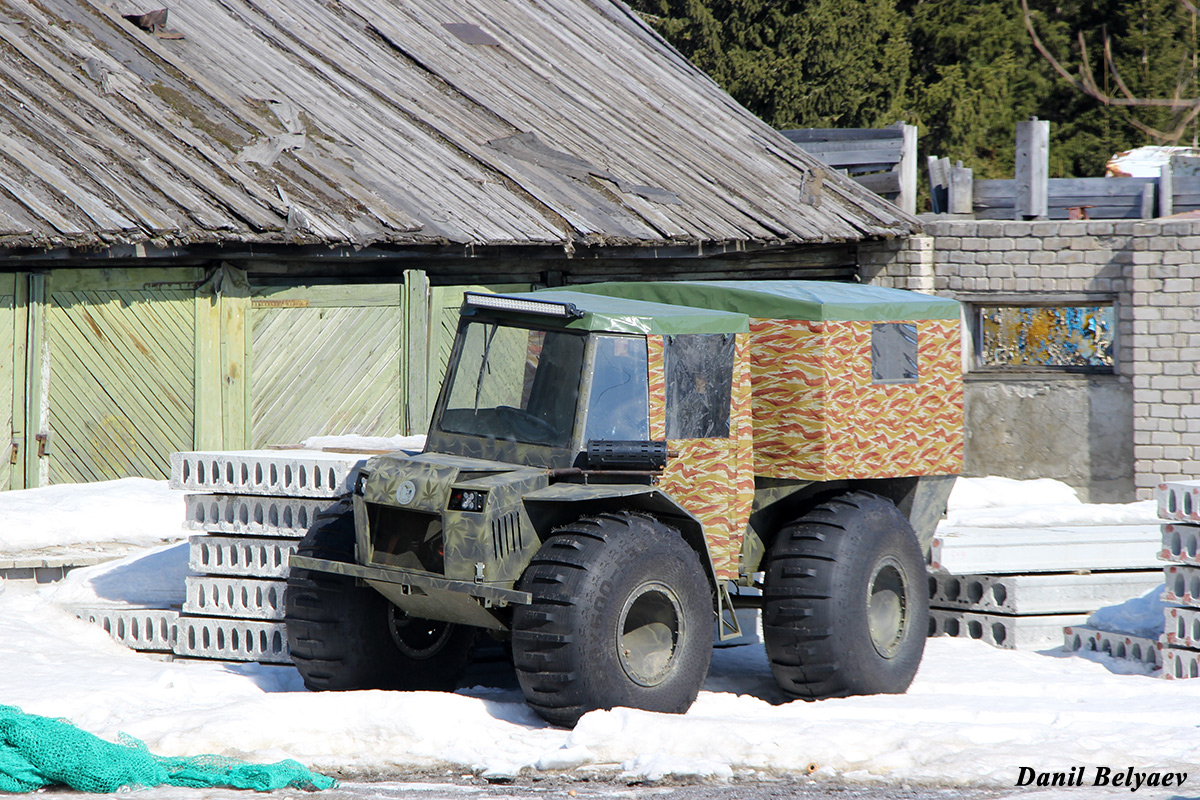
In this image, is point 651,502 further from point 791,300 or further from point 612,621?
point 791,300

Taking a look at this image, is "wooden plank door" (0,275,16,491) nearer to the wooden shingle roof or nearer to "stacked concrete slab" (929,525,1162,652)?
the wooden shingle roof

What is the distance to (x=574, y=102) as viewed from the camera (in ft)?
53.5

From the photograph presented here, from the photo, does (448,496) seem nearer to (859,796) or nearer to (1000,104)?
(859,796)

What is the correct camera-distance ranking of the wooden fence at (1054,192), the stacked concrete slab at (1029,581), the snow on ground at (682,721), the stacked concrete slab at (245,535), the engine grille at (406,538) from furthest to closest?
1. the wooden fence at (1054,192)
2. the stacked concrete slab at (1029,581)
3. the stacked concrete slab at (245,535)
4. the engine grille at (406,538)
5. the snow on ground at (682,721)

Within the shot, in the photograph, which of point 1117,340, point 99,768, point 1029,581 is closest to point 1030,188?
point 1117,340

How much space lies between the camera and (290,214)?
11.5 metres

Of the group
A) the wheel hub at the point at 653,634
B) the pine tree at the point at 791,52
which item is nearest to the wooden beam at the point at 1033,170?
the wheel hub at the point at 653,634

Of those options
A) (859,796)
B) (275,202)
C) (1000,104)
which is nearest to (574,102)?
(275,202)

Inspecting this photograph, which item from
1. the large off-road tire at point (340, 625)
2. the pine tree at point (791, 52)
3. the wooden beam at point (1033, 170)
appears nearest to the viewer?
the large off-road tire at point (340, 625)

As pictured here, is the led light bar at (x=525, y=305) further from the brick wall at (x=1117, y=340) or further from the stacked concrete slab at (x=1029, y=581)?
the brick wall at (x=1117, y=340)

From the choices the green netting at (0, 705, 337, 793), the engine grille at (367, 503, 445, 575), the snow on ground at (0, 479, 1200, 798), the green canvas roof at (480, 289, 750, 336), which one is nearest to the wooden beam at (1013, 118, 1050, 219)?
the snow on ground at (0, 479, 1200, 798)

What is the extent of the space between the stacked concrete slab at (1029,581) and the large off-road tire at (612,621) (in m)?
2.85

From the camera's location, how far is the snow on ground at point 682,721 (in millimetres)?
6008

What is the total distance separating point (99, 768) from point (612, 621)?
87.9 inches
